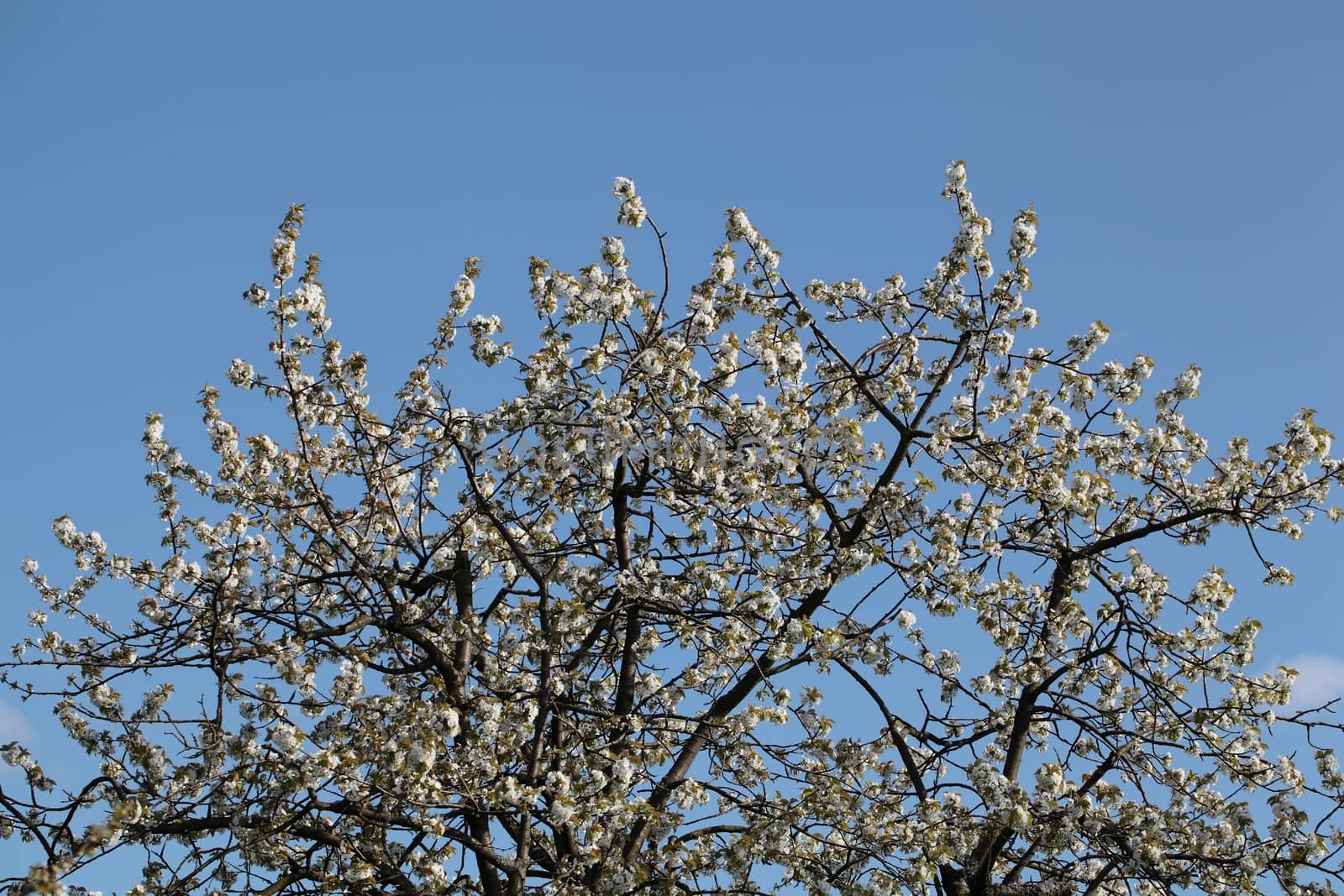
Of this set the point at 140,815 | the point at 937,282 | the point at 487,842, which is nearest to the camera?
the point at 140,815

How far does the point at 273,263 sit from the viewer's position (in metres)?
10.7

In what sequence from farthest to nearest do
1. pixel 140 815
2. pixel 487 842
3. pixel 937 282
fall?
pixel 937 282 → pixel 487 842 → pixel 140 815

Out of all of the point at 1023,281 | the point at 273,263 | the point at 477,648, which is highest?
the point at 1023,281

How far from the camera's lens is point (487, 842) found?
10297 millimetres

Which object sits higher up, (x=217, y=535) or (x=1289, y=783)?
(x=217, y=535)

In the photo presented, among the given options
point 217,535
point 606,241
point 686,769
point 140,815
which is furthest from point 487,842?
point 606,241

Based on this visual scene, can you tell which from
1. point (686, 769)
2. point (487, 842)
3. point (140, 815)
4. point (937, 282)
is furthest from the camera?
point (937, 282)

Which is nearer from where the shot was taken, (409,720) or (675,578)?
(409,720)

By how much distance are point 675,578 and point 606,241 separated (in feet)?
9.25

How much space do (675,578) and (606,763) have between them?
1560mm

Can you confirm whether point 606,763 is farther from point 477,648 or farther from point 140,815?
point 140,815

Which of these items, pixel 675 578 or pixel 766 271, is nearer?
pixel 675 578

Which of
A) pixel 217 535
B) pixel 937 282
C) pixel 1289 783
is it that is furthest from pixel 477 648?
pixel 1289 783

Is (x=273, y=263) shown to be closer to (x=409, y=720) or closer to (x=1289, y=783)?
(x=409, y=720)
